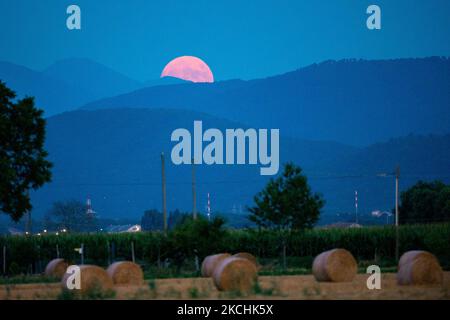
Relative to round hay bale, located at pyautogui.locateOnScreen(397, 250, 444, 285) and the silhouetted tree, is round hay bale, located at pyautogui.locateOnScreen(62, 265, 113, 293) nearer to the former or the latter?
round hay bale, located at pyautogui.locateOnScreen(397, 250, 444, 285)

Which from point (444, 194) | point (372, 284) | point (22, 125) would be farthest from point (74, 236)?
point (444, 194)

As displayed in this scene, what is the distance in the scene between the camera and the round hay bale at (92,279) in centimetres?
2846

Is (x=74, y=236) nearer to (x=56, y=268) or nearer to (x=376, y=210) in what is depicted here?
(x=56, y=268)

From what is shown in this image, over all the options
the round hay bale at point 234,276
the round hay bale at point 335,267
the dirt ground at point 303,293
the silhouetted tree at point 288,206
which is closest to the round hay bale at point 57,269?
the dirt ground at point 303,293

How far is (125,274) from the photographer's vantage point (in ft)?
111

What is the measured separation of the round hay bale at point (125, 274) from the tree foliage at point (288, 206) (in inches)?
863

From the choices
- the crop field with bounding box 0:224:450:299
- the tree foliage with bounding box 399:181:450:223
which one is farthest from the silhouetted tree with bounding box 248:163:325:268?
the tree foliage with bounding box 399:181:450:223

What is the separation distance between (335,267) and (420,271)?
14.9 feet

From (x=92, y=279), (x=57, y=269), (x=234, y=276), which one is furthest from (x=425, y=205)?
(x=92, y=279)

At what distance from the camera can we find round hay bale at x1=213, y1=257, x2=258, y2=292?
28.5 meters

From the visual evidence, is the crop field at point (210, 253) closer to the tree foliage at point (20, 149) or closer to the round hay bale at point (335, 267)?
the round hay bale at point (335, 267)

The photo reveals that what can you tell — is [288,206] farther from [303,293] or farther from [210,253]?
[303,293]
